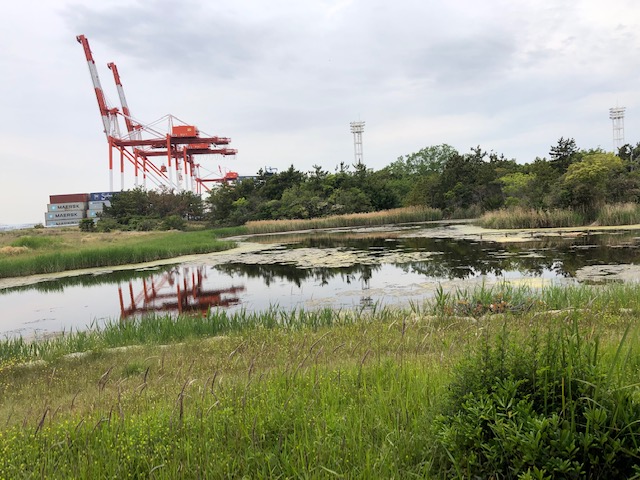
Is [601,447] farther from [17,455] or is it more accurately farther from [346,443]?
[17,455]

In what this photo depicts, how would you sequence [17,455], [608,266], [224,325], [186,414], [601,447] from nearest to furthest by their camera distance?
[601,447] < [17,455] < [186,414] < [224,325] < [608,266]

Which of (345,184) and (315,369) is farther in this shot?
(345,184)

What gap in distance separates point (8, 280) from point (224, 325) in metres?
12.5

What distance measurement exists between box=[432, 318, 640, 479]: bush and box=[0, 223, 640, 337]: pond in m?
5.31

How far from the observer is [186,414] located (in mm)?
2604

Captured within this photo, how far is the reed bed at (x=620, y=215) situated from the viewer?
67.2ft

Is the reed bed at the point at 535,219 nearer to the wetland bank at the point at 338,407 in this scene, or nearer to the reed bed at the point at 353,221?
the reed bed at the point at 353,221

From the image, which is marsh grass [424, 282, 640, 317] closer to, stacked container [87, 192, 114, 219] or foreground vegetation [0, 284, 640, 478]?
foreground vegetation [0, 284, 640, 478]

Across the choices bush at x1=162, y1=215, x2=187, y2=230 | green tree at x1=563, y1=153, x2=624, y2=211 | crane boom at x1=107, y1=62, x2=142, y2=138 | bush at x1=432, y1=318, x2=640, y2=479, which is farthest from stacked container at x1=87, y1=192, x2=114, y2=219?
bush at x1=432, y1=318, x2=640, y2=479

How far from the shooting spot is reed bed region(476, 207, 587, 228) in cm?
2219

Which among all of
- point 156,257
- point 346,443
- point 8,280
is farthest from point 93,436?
point 156,257

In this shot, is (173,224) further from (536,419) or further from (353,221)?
(536,419)

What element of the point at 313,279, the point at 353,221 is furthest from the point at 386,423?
the point at 353,221

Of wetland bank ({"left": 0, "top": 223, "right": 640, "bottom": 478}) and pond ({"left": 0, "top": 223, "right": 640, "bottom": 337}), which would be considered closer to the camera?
wetland bank ({"left": 0, "top": 223, "right": 640, "bottom": 478})
